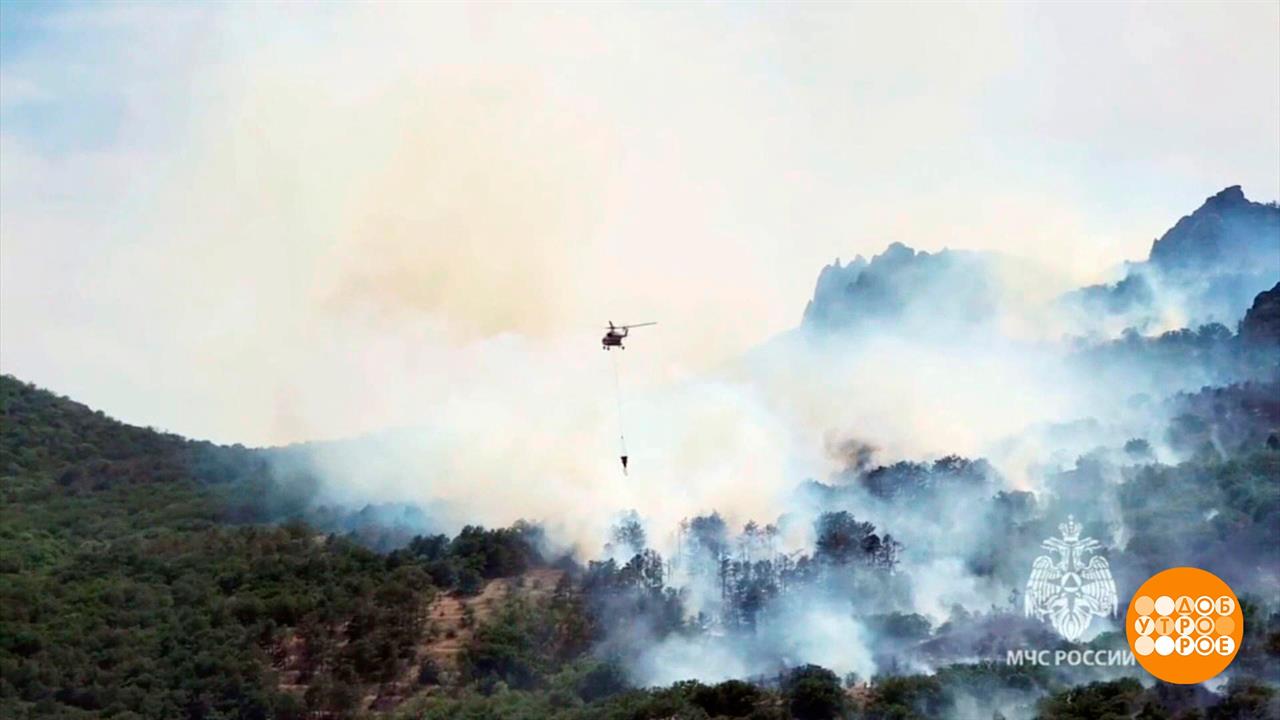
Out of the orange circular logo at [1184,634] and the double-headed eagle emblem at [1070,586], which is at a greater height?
the double-headed eagle emblem at [1070,586]

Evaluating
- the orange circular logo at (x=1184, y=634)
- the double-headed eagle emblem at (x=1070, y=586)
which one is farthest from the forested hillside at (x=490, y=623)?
the double-headed eagle emblem at (x=1070, y=586)

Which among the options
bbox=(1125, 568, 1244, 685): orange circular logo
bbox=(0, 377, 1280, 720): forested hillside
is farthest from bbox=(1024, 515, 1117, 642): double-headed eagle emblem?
bbox=(1125, 568, 1244, 685): orange circular logo

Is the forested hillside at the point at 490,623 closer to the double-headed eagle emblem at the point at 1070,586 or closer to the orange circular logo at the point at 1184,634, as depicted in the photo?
the orange circular logo at the point at 1184,634

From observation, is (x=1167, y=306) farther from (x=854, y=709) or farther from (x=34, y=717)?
(x=34, y=717)

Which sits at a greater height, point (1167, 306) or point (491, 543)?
point (1167, 306)

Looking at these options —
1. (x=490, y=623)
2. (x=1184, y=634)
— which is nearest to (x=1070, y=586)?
(x=1184, y=634)

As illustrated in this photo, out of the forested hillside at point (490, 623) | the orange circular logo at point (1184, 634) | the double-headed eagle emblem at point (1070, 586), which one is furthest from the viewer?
the double-headed eagle emblem at point (1070, 586)

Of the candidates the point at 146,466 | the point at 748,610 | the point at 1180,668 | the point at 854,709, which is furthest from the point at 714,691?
the point at 146,466
